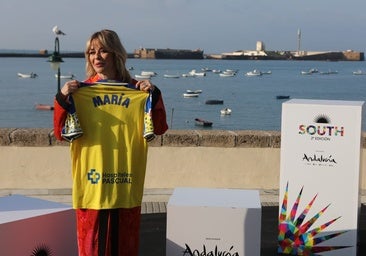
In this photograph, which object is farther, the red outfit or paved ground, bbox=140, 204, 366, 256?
paved ground, bbox=140, 204, 366, 256

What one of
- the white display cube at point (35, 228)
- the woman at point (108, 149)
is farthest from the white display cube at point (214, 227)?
the white display cube at point (35, 228)

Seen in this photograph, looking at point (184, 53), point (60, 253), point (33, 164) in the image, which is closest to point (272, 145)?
point (33, 164)

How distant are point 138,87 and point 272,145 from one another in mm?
3818

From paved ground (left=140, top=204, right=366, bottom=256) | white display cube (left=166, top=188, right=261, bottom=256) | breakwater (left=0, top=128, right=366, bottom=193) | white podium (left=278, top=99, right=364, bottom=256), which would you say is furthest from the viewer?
breakwater (left=0, top=128, right=366, bottom=193)

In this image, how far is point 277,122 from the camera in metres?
48.6

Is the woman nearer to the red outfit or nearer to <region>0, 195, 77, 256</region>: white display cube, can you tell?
the red outfit

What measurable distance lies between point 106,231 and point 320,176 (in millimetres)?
2117

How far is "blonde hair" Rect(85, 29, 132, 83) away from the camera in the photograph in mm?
3324

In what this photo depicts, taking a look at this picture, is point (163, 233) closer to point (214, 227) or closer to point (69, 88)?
point (214, 227)

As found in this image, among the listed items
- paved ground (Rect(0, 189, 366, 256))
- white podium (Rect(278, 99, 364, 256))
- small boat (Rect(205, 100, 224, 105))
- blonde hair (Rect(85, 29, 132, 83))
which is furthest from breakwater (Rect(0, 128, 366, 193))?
small boat (Rect(205, 100, 224, 105))

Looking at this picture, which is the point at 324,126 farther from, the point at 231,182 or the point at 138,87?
the point at 231,182

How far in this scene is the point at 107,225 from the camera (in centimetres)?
342

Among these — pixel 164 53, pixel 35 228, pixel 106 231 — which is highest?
pixel 164 53

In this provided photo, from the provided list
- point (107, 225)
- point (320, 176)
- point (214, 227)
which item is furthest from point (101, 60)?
point (320, 176)
